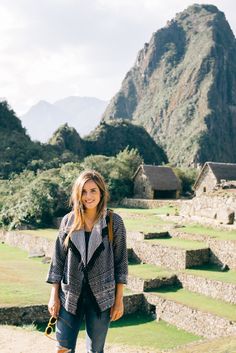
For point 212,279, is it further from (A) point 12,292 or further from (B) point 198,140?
(B) point 198,140

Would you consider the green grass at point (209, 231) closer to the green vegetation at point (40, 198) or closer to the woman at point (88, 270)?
the green vegetation at point (40, 198)

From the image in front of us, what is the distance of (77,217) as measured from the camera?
14.6 ft

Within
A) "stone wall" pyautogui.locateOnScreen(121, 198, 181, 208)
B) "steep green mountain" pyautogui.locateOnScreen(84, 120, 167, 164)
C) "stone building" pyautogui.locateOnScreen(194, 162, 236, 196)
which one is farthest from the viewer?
"steep green mountain" pyautogui.locateOnScreen(84, 120, 167, 164)

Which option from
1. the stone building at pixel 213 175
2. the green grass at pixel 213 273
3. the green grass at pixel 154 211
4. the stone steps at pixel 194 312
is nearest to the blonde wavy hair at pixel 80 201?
the stone steps at pixel 194 312

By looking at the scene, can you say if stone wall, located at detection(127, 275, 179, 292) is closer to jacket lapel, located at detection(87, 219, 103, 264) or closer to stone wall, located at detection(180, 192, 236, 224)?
stone wall, located at detection(180, 192, 236, 224)

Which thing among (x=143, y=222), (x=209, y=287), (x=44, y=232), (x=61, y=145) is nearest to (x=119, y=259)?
(x=209, y=287)

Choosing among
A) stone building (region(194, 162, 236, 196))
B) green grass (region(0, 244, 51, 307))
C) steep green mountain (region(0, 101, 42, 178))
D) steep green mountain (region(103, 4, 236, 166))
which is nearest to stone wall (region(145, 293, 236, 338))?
green grass (region(0, 244, 51, 307))

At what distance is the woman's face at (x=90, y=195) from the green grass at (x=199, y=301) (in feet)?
31.2

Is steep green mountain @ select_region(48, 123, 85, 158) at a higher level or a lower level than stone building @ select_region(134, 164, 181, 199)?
higher

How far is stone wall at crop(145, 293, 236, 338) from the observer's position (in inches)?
493

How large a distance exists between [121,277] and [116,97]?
143 m

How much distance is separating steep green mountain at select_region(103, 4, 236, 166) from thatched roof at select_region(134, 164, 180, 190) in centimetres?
6050

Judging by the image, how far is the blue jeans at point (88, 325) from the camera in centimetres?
438

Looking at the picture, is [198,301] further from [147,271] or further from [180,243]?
[180,243]
